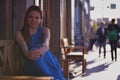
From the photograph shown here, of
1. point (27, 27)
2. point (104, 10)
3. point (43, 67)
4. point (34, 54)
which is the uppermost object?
point (104, 10)

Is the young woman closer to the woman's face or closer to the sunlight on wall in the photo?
the woman's face

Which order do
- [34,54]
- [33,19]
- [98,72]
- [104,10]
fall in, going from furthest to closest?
1. [104,10]
2. [98,72]
3. [33,19]
4. [34,54]

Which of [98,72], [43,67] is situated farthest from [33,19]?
[98,72]

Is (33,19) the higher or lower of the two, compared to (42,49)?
higher

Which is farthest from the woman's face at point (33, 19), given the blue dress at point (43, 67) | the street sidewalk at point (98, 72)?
the street sidewalk at point (98, 72)

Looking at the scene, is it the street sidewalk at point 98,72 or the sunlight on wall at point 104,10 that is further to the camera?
the sunlight on wall at point 104,10

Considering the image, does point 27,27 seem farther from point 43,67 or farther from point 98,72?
point 98,72

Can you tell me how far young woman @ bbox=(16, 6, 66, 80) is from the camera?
5035 mm

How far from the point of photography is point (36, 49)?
5.06m

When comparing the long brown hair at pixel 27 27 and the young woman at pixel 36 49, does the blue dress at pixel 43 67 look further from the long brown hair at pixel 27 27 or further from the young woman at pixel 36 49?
the long brown hair at pixel 27 27

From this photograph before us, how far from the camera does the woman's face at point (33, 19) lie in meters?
5.28

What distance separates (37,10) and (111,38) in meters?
10.2

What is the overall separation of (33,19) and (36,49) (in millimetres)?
440

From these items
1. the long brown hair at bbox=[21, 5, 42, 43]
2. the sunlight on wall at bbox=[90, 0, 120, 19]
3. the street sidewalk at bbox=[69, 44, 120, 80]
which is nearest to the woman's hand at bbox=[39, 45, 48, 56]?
the long brown hair at bbox=[21, 5, 42, 43]
